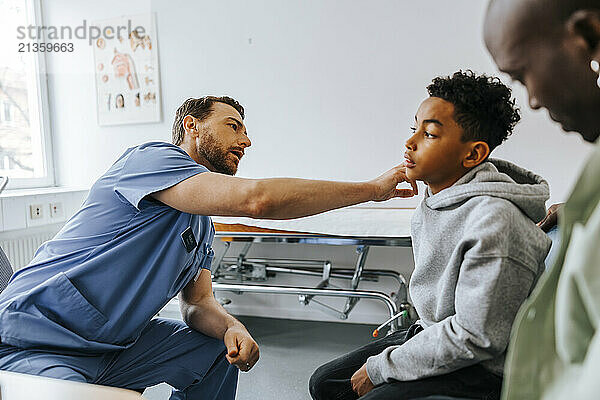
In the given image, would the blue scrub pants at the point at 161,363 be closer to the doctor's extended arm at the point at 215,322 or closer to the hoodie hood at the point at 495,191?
the doctor's extended arm at the point at 215,322

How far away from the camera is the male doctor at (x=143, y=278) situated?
126cm

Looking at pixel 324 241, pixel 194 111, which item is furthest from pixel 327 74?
pixel 194 111

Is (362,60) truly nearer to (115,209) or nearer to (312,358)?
(312,358)

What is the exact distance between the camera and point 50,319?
131 centimetres

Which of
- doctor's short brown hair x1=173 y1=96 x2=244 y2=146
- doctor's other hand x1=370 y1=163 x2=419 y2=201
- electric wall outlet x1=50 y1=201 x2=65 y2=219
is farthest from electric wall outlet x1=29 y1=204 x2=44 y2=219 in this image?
doctor's other hand x1=370 y1=163 x2=419 y2=201

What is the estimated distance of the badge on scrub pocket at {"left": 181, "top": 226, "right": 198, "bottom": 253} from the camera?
4.70ft

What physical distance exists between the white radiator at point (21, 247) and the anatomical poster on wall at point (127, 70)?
945 mm

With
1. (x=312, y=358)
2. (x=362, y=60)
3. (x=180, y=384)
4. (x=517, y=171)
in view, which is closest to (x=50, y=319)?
(x=180, y=384)

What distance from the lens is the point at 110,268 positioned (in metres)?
1.37

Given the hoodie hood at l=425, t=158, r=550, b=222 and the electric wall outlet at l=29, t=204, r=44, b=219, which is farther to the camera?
the electric wall outlet at l=29, t=204, r=44, b=219

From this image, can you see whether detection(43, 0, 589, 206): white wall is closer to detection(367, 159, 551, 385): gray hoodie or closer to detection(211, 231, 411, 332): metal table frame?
detection(211, 231, 411, 332): metal table frame

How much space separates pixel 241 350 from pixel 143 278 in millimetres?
327

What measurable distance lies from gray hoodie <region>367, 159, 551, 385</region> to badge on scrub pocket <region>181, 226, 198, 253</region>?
610mm

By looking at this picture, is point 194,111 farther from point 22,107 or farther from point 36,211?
point 22,107
